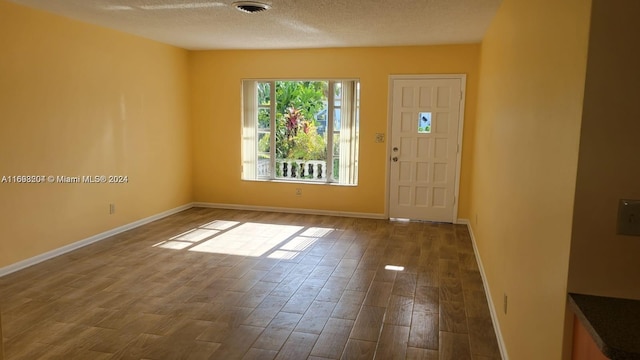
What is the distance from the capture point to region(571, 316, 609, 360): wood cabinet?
1.35 metres

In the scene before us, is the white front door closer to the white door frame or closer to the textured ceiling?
the white door frame

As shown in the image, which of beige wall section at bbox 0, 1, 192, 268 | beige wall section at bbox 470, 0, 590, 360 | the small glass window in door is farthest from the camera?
the small glass window in door

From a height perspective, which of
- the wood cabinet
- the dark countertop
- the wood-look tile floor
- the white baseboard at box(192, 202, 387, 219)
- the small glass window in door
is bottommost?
Result: the wood-look tile floor

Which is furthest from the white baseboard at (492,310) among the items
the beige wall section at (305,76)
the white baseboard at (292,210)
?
the white baseboard at (292,210)

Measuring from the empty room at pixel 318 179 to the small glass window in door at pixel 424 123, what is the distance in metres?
0.07

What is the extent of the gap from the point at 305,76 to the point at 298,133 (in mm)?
903

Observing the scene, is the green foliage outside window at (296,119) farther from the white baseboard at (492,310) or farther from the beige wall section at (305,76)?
the white baseboard at (492,310)

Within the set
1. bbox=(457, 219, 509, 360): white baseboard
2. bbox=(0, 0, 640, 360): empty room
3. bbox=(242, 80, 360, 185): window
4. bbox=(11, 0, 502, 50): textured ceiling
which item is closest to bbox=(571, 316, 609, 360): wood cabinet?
bbox=(0, 0, 640, 360): empty room

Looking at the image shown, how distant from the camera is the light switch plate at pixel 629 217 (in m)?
1.46

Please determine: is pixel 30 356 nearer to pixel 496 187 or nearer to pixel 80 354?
pixel 80 354

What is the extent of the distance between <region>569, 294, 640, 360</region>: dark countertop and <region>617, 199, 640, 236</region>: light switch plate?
229 mm

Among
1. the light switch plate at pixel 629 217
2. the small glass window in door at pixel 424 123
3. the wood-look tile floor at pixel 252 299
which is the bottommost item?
the wood-look tile floor at pixel 252 299

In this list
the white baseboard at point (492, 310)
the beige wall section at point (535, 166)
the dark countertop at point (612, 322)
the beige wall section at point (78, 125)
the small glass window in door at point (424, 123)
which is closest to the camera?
the dark countertop at point (612, 322)

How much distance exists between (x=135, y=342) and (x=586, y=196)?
2754 millimetres
